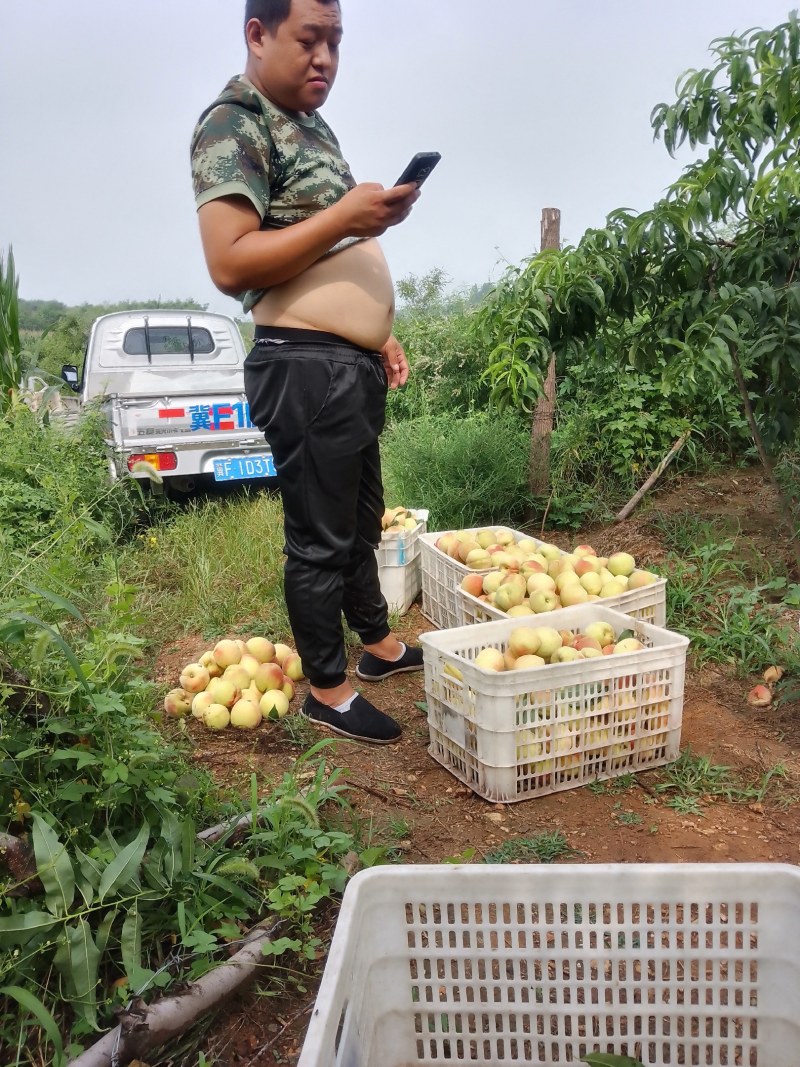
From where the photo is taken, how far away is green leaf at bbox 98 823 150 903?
1.48 meters

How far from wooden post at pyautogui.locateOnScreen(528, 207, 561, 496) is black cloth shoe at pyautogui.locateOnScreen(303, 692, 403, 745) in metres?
3.17

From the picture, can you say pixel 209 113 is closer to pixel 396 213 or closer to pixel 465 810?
pixel 396 213

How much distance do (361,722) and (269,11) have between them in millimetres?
2116

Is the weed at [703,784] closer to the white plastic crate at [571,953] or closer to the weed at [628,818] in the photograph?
the weed at [628,818]

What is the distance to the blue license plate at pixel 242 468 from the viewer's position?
583 centimetres

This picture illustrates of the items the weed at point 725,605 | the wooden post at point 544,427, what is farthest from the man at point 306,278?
the wooden post at point 544,427

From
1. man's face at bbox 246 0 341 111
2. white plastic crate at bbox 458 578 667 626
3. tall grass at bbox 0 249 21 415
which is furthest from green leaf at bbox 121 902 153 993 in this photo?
tall grass at bbox 0 249 21 415

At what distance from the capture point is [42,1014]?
1.28 metres

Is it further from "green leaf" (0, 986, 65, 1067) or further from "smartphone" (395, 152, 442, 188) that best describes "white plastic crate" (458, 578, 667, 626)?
"green leaf" (0, 986, 65, 1067)

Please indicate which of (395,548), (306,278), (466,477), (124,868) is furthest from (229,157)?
(466,477)

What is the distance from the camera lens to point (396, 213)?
2.14 m

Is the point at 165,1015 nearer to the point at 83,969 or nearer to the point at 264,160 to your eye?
the point at 83,969

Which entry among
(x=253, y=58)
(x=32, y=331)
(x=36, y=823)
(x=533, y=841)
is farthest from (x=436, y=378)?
(x=36, y=823)

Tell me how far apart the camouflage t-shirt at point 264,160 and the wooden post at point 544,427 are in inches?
128
